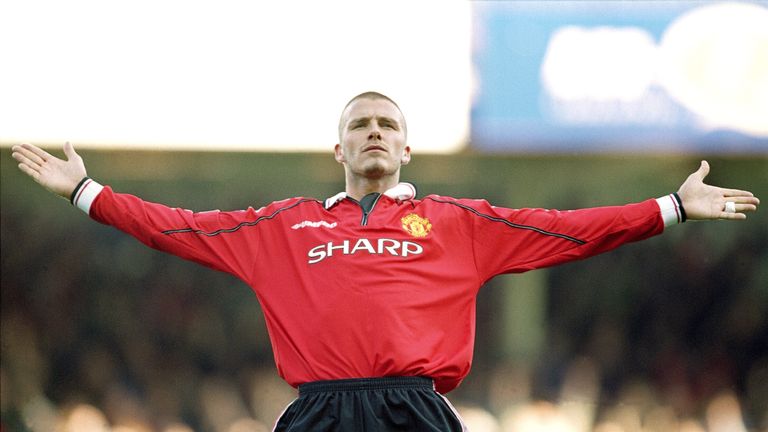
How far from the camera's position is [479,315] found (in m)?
9.69

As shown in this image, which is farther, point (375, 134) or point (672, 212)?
point (375, 134)

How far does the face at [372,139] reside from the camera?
459 cm

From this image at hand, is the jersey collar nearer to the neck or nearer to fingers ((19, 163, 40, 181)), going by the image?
the neck

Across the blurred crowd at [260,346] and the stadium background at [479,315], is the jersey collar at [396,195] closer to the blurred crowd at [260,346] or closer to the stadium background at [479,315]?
the stadium background at [479,315]

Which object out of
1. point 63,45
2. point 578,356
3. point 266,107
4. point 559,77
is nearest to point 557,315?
point 578,356

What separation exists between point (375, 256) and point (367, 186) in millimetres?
464

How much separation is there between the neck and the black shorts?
0.94 metres

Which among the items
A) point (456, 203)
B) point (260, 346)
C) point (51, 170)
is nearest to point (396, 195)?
point (456, 203)

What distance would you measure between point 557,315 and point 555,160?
4.77 ft

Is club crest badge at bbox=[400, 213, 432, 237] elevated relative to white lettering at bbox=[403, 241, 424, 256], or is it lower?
elevated

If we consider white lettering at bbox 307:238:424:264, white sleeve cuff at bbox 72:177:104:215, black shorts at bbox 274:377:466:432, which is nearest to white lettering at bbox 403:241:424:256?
white lettering at bbox 307:238:424:264

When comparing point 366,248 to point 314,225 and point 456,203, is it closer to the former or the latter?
point 314,225

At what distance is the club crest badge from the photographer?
4383 millimetres

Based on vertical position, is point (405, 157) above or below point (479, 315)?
above
